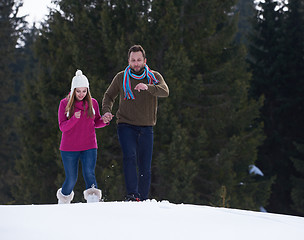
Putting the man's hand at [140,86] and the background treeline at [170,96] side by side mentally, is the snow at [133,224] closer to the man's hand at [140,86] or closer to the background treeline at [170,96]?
the man's hand at [140,86]

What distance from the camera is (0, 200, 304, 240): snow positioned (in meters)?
2.80

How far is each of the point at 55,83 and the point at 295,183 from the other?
11.5 meters

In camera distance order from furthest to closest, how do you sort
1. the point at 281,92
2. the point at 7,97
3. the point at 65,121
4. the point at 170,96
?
the point at 7,97 → the point at 281,92 → the point at 170,96 → the point at 65,121

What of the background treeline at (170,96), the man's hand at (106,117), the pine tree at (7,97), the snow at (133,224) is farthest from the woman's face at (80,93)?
the pine tree at (7,97)

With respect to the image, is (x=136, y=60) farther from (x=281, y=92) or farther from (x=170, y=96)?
(x=281, y=92)

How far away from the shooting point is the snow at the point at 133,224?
2.80 meters

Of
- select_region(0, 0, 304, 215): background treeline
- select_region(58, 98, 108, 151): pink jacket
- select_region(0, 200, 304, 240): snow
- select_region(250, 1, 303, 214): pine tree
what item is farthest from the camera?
select_region(250, 1, 303, 214): pine tree

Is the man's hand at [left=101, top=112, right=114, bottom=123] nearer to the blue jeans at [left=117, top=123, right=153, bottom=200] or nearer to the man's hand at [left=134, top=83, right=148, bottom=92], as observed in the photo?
the blue jeans at [left=117, top=123, right=153, bottom=200]

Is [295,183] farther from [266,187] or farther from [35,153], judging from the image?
[35,153]

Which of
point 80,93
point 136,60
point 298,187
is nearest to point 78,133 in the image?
point 80,93

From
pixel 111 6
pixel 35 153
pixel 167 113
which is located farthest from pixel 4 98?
pixel 167 113

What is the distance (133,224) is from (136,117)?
2342mm

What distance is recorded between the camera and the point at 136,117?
17.5 feet

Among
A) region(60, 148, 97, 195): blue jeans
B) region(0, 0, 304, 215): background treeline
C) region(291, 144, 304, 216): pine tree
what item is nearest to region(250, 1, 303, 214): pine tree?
region(291, 144, 304, 216): pine tree
